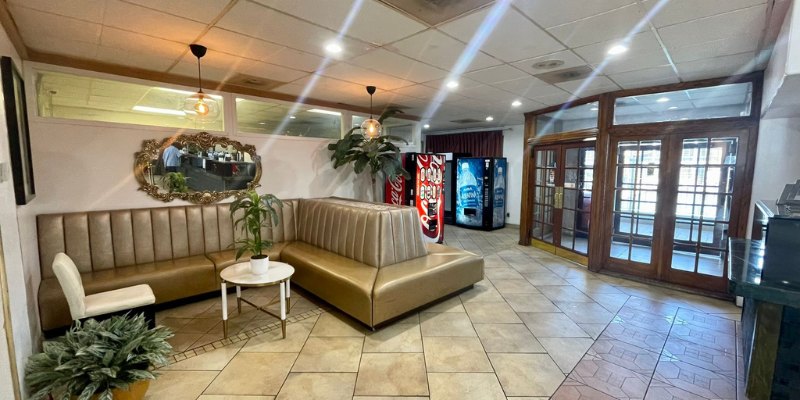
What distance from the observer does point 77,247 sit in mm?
3219

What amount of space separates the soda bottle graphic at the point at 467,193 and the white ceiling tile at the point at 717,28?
17.1 ft

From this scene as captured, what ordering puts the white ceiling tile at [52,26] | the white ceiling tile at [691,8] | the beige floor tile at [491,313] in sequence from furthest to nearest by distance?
the beige floor tile at [491,313]
the white ceiling tile at [52,26]
the white ceiling tile at [691,8]

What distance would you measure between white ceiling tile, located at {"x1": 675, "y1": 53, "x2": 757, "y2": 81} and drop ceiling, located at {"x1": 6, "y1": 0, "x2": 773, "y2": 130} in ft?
0.05

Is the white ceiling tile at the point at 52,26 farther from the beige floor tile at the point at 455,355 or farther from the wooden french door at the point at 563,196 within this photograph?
the wooden french door at the point at 563,196

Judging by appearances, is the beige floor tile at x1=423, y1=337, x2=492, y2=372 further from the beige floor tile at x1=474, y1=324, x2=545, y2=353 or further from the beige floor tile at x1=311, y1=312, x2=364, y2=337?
the beige floor tile at x1=311, y1=312, x2=364, y2=337

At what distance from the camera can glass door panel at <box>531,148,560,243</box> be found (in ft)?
18.5

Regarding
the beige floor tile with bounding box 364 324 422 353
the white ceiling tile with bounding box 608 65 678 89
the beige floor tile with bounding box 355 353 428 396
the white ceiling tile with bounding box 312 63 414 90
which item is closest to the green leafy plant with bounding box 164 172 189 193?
the white ceiling tile with bounding box 312 63 414 90

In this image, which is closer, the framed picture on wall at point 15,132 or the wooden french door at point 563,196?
the framed picture on wall at point 15,132

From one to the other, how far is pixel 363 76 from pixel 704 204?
4258 millimetres

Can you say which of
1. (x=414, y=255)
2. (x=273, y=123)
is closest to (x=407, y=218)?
(x=414, y=255)

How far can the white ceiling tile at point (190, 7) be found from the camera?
2070mm

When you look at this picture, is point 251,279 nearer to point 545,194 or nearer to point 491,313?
point 491,313

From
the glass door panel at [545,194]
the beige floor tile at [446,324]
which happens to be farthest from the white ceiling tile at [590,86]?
the beige floor tile at [446,324]

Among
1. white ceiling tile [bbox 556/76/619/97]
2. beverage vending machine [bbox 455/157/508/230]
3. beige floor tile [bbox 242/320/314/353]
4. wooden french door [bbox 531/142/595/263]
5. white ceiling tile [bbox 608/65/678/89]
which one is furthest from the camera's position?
beverage vending machine [bbox 455/157/508/230]
